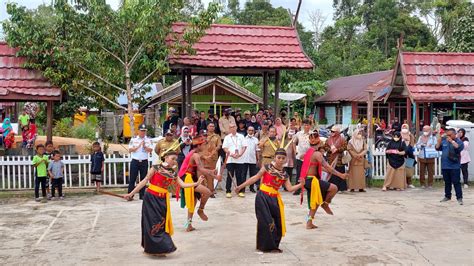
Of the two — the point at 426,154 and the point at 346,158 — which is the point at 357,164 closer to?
the point at 346,158

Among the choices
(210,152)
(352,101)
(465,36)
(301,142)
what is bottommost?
(210,152)

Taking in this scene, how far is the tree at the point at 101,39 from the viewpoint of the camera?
49.7 feet

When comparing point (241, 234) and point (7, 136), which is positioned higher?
point (7, 136)

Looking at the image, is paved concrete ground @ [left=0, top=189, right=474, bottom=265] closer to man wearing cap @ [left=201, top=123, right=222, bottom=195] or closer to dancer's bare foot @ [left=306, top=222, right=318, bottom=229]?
dancer's bare foot @ [left=306, top=222, right=318, bottom=229]

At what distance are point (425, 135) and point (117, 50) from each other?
Result: 28.3 ft

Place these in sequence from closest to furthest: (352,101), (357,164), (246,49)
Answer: (357,164) → (246,49) → (352,101)

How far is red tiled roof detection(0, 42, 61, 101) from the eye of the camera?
14945 millimetres

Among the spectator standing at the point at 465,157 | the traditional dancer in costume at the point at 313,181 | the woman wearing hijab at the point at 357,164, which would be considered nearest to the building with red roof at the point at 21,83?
the woman wearing hijab at the point at 357,164

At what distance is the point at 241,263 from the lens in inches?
298

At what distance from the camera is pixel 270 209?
8234 millimetres

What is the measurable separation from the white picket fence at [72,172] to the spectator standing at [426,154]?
7.29m

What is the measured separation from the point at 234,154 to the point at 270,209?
5231 millimetres

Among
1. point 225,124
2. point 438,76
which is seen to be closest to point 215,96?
point 438,76

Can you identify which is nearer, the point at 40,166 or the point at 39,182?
the point at 40,166
